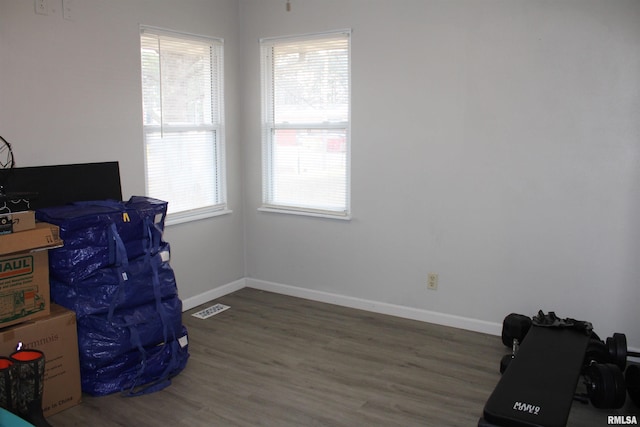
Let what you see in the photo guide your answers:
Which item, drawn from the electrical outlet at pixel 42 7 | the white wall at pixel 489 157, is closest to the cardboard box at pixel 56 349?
the electrical outlet at pixel 42 7

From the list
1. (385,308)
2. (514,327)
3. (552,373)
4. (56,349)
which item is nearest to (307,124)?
(385,308)

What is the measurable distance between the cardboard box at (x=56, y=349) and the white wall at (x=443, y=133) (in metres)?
0.99

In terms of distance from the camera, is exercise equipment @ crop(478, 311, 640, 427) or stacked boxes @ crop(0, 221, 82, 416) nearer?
exercise equipment @ crop(478, 311, 640, 427)

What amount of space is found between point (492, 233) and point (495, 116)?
31.0 inches

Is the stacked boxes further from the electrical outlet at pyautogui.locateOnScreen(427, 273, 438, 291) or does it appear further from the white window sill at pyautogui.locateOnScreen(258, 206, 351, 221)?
the electrical outlet at pyautogui.locateOnScreen(427, 273, 438, 291)

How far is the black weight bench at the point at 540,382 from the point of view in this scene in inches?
92.0

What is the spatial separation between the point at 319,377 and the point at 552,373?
128cm

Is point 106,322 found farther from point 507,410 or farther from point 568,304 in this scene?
point 568,304

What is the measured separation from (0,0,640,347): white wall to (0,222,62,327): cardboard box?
70 centimetres

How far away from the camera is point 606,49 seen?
3385 millimetres

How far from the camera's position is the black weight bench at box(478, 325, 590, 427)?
2338 mm

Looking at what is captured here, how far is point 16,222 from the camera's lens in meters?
2.71

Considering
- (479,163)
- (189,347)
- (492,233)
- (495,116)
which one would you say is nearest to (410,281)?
(492,233)

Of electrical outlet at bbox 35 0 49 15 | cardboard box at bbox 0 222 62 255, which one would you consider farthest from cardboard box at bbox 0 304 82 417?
electrical outlet at bbox 35 0 49 15
